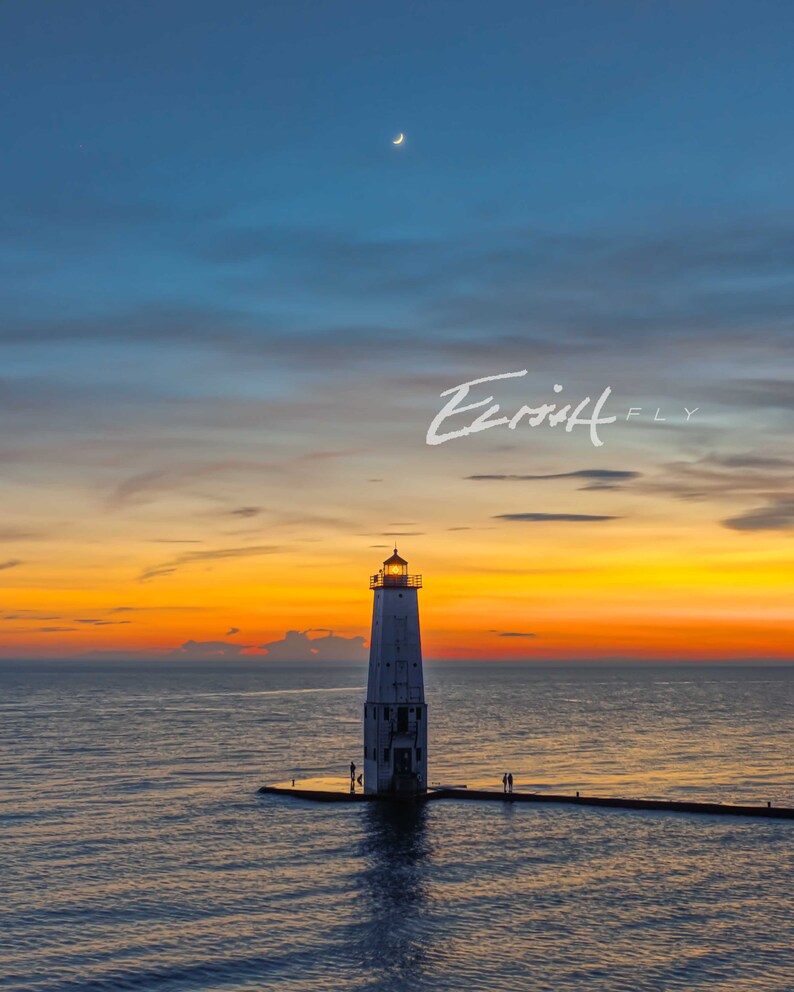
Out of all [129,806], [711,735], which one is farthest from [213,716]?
[129,806]

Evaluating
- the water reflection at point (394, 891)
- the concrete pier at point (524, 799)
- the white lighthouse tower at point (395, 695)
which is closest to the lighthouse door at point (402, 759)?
the white lighthouse tower at point (395, 695)

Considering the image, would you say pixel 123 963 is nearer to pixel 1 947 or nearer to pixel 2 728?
pixel 1 947

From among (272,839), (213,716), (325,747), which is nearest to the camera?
(272,839)

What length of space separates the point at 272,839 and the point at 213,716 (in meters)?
132

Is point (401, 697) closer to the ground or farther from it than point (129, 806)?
farther from it

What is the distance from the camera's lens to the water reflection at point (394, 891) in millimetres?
45469

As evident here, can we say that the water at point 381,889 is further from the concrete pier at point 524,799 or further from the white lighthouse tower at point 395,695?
the white lighthouse tower at point 395,695

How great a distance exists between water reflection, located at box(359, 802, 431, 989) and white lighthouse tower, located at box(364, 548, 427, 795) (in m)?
2.91

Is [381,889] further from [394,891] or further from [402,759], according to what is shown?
[402,759]

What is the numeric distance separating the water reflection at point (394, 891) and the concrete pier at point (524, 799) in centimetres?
287

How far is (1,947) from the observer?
47438 mm

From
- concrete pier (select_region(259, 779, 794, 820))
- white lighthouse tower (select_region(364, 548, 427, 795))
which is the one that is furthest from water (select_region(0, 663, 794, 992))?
white lighthouse tower (select_region(364, 548, 427, 795))

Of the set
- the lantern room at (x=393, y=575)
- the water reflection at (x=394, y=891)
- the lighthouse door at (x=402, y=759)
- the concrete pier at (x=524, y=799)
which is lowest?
the water reflection at (x=394, y=891)

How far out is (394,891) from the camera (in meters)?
56.3
